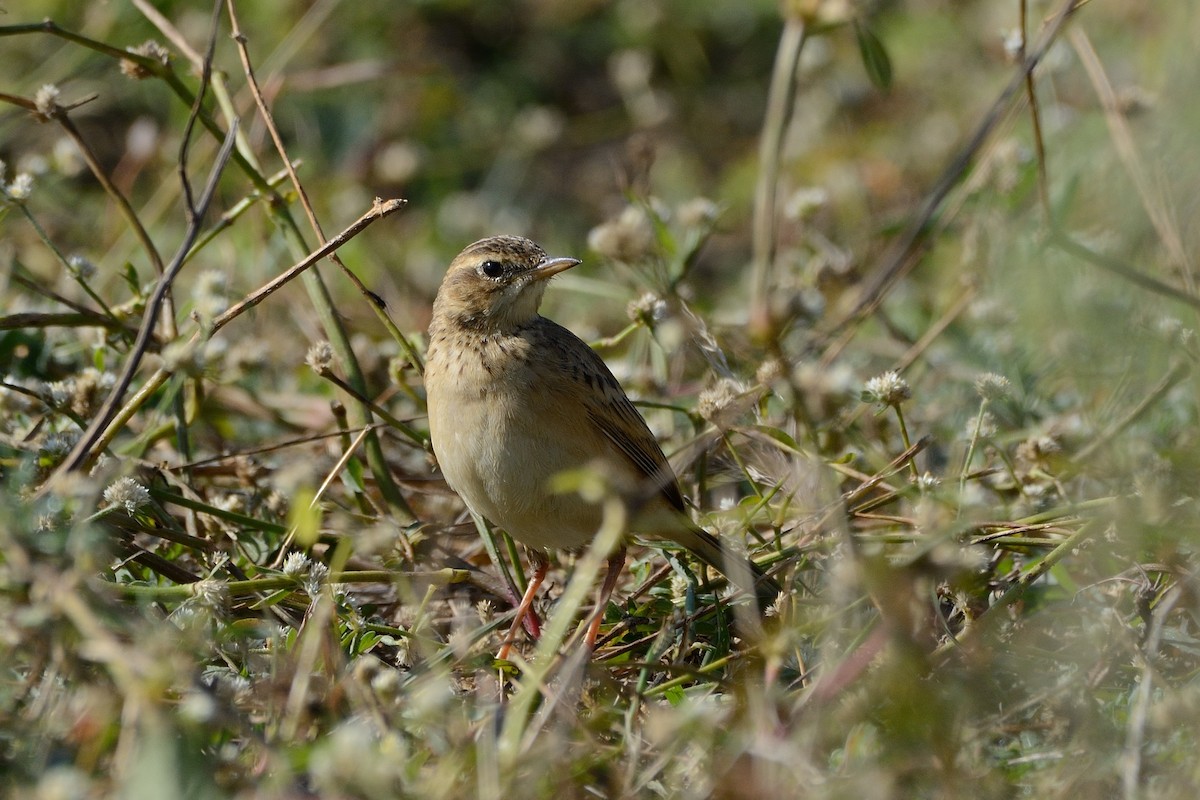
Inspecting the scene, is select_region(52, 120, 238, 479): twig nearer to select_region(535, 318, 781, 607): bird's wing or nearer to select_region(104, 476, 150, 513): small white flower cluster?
select_region(104, 476, 150, 513): small white flower cluster

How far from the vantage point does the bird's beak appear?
4.71m

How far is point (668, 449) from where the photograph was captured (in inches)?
201

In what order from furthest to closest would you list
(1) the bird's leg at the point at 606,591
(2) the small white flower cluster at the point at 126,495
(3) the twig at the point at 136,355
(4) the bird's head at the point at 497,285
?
(4) the bird's head at the point at 497,285 < (1) the bird's leg at the point at 606,591 < (2) the small white flower cluster at the point at 126,495 < (3) the twig at the point at 136,355

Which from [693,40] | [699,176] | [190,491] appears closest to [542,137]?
[699,176]

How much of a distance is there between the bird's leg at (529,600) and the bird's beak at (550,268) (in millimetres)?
996

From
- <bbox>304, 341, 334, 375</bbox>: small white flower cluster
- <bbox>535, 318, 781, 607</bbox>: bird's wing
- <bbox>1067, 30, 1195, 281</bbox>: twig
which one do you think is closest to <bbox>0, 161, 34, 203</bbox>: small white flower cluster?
<bbox>304, 341, 334, 375</bbox>: small white flower cluster

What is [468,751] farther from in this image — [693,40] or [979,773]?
[693,40]

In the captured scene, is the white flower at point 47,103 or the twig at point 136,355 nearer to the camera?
the twig at point 136,355

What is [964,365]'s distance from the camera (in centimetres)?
543

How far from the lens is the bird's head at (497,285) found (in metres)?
4.66

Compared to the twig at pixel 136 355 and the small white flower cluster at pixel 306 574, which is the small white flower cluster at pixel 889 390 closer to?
the small white flower cluster at pixel 306 574

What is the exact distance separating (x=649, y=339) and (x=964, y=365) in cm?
133

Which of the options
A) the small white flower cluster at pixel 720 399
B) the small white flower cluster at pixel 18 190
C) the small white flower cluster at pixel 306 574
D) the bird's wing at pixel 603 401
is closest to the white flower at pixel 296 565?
the small white flower cluster at pixel 306 574

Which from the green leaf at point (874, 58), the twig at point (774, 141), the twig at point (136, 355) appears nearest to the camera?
the twig at point (774, 141)
